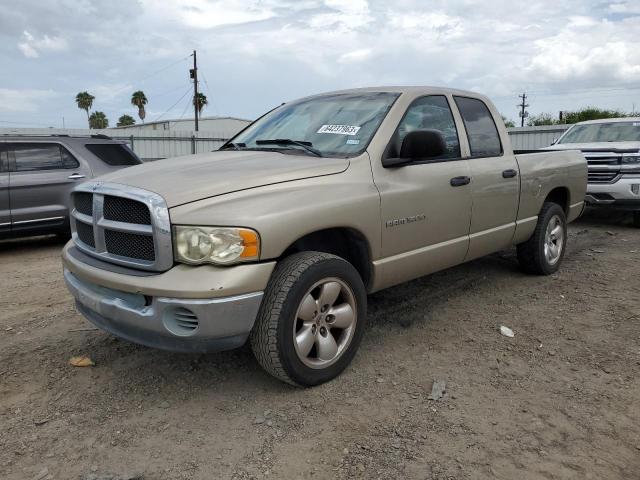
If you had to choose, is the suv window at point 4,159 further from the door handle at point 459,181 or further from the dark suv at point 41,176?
the door handle at point 459,181

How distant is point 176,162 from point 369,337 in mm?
1854

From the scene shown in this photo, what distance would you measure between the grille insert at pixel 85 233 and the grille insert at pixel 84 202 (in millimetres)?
82

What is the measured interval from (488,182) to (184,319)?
9.18 ft

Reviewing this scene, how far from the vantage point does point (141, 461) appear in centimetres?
258

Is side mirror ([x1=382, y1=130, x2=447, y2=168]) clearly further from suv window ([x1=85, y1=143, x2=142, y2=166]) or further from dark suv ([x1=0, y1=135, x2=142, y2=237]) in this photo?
suv window ([x1=85, y1=143, x2=142, y2=166])

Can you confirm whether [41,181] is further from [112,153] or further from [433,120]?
[433,120]

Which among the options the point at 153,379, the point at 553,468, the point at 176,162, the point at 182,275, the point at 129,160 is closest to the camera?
the point at 553,468

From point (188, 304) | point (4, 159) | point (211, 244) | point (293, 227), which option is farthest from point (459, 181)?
point (4, 159)

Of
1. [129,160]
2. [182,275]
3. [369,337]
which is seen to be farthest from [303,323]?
[129,160]

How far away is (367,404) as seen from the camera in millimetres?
3041

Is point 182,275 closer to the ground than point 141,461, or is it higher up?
higher up

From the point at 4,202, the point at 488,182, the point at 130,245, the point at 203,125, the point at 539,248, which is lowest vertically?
the point at 539,248

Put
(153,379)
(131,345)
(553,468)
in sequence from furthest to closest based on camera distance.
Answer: (131,345), (153,379), (553,468)

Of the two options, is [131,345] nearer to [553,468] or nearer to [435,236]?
[435,236]
